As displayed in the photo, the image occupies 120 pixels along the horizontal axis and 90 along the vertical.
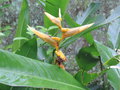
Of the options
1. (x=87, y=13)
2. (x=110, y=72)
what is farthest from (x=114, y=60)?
(x=87, y=13)

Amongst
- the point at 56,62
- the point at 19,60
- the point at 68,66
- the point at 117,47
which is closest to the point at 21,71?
the point at 19,60

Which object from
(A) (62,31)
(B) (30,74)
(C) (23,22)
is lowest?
(B) (30,74)

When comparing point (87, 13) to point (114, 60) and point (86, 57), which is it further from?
point (114, 60)

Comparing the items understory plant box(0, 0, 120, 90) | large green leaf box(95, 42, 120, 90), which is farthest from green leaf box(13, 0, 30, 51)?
large green leaf box(95, 42, 120, 90)

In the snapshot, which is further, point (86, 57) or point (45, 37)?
point (86, 57)

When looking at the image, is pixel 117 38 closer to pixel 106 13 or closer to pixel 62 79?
pixel 62 79

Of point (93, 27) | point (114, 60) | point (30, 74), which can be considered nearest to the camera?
point (30, 74)

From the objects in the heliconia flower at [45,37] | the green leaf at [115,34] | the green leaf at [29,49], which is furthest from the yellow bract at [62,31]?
the green leaf at [115,34]

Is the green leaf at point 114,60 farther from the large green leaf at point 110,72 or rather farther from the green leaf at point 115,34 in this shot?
the green leaf at point 115,34
